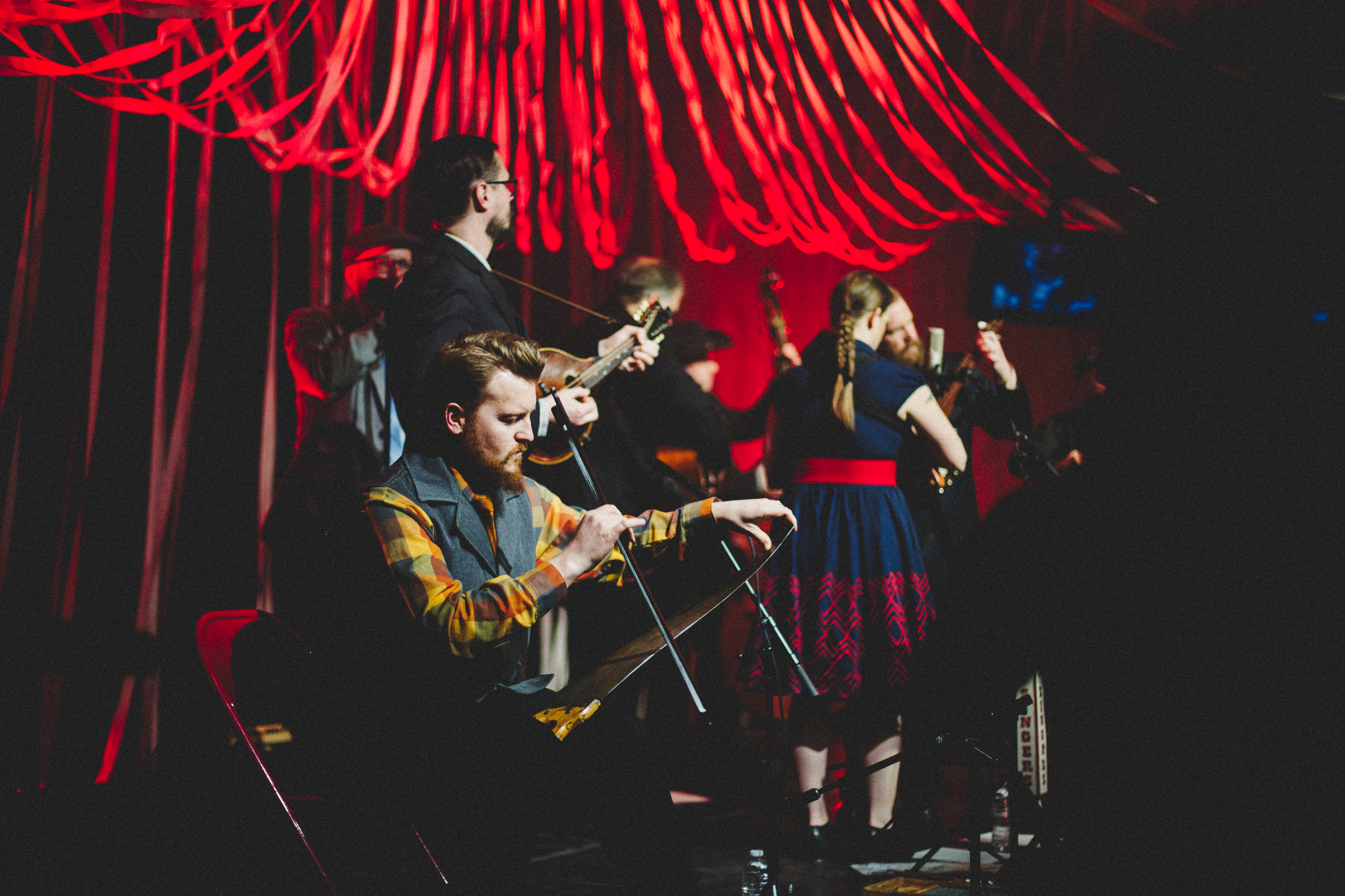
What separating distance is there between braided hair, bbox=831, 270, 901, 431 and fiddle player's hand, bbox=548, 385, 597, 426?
2.97 feet

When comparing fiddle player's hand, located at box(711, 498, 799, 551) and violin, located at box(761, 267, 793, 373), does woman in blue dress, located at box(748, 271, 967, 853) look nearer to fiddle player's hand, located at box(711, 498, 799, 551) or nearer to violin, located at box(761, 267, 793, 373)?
Answer: violin, located at box(761, 267, 793, 373)

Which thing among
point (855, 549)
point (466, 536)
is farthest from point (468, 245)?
point (855, 549)

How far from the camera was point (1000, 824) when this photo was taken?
10.6ft

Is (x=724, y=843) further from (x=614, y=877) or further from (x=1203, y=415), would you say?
(x=1203, y=415)

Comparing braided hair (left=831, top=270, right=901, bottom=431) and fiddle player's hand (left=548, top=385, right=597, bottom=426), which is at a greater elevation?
braided hair (left=831, top=270, right=901, bottom=431)

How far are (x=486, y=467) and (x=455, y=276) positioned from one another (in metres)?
0.86

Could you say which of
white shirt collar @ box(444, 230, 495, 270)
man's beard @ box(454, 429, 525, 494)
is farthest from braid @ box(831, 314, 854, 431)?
man's beard @ box(454, 429, 525, 494)

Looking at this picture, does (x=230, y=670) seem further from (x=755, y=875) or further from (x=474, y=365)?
(x=755, y=875)

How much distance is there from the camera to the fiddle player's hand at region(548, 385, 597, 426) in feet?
8.32

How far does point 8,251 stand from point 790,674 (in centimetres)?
286

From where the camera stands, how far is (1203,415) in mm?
1389

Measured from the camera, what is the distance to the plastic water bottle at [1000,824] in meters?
3.03

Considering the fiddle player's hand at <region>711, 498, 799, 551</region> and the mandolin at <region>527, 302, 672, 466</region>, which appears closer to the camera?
the fiddle player's hand at <region>711, 498, 799, 551</region>

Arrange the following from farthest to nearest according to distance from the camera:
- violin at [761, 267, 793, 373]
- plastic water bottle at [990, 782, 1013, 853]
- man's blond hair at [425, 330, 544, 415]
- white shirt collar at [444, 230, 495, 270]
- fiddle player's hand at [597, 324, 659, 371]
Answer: violin at [761, 267, 793, 373], fiddle player's hand at [597, 324, 659, 371], plastic water bottle at [990, 782, 1013, 853], white shirt collar at [444, 230, 495, 270], man's blond hair at [425, 330, 544, 415]
